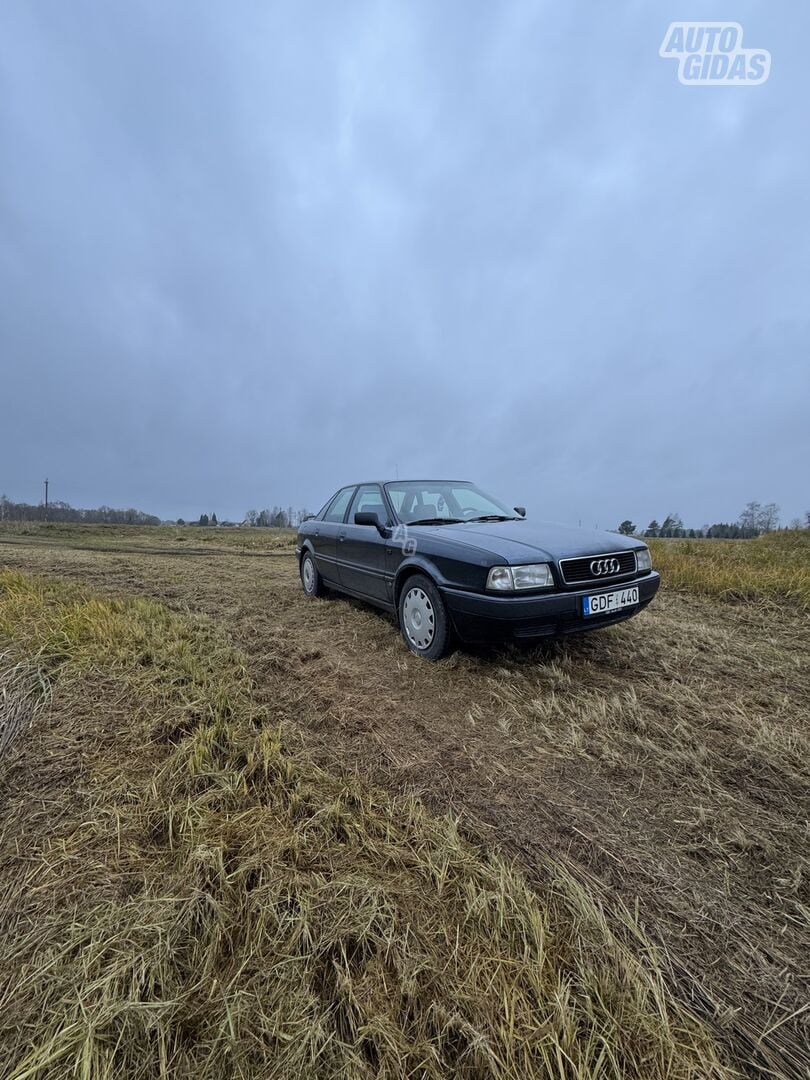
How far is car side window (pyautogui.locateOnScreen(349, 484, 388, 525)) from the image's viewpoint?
13.7ft

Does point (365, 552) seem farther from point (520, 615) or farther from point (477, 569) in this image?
point (520, 615)

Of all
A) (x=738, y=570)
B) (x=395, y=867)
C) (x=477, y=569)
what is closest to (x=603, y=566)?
(x=477, y=569)

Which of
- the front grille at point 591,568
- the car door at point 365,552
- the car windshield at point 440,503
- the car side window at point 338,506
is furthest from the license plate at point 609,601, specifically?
the car side window at point 338,506

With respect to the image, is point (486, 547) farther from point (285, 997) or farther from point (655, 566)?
point (655, 566)

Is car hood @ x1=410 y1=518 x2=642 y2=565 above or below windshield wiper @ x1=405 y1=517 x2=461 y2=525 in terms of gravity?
below

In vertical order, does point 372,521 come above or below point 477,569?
above

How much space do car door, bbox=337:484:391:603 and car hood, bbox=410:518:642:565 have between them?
491mm

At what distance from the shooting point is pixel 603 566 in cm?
295

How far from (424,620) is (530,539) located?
978 millimetres

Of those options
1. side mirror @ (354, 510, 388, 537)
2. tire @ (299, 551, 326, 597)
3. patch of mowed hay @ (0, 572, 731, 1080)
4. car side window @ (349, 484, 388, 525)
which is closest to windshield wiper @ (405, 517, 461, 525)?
side mirror @ (354, 510, 388, 537)

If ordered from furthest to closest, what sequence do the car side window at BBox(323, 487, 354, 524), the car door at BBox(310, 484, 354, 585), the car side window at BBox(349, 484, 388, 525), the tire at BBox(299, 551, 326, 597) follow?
the tire at BBox(299, 551, 326, 597)
the car side window at BBox(323, 487, 354, 524)
the car door at BBox(310, 484, 354, 585)
the car side window at BBox(349, 484, 388, 525)

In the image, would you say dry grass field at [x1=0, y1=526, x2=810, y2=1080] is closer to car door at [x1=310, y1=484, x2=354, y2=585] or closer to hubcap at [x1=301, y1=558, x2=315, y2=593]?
car door at [x1=310, y1=484, x2=354, y2=585]

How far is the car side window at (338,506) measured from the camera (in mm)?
4938

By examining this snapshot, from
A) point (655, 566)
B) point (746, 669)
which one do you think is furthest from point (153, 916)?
point (655, 566)
